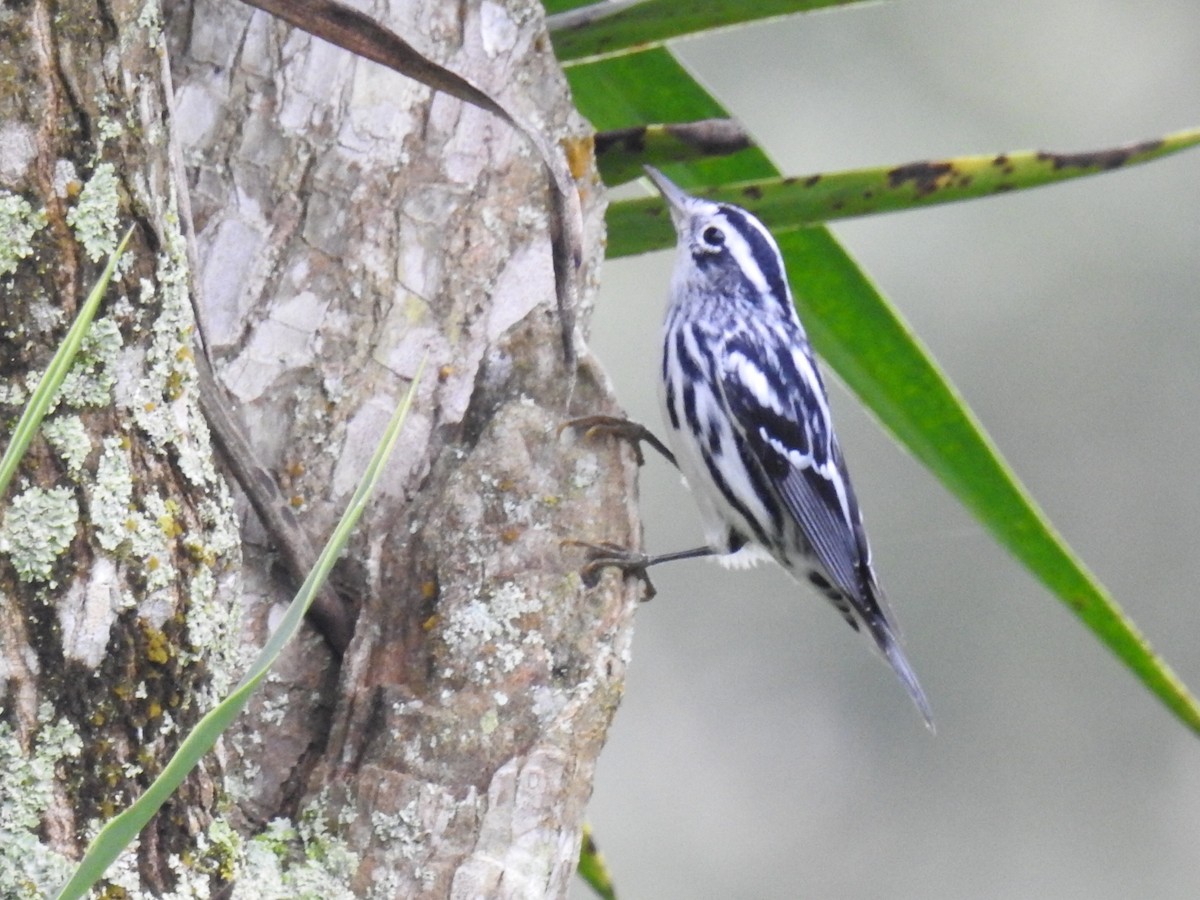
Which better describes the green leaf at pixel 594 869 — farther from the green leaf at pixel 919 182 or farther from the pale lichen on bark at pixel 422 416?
the green leaf at pixel 919 182

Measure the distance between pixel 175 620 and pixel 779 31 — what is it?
17.4 feet

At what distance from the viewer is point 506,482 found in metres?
1.81

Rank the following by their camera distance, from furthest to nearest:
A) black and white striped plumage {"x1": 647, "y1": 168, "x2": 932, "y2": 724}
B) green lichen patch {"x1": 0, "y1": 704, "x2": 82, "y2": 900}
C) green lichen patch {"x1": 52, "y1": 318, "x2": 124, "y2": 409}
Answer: black and white striped plumage {"x1": 647, "y1": 168, "x2": 932, "y2": 724}, green lichen patch {"x1": 52, "y1": 318, "x2": 124, "y2": 409}, green lichen patch {"x1": 0, "y1": 704, "x2": 82, "y2": 900}

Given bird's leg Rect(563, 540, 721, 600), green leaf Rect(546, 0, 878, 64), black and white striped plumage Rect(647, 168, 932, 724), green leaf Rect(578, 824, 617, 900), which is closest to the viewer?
bird's leg Rect(563, 540, 721, 600)

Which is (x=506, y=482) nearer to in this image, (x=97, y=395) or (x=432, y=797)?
(x=432, y=797)

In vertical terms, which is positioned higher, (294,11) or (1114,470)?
(1114,470)

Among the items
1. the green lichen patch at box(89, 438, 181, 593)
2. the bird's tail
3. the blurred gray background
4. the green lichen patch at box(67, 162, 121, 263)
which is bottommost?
the green lichen patch at box(89, 438, 181, 593)

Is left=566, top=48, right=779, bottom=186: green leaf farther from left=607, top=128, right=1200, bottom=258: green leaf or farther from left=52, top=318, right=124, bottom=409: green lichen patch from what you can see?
left=52, top=318, right=124, bottom=409: green lichen patch

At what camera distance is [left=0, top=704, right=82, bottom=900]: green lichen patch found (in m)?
1.20

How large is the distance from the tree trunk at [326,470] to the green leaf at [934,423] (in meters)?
0.46

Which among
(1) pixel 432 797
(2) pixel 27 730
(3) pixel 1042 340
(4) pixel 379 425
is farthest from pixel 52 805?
(3) pixel 1042 340

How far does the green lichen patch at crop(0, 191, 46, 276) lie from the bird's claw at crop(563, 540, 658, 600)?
75cm

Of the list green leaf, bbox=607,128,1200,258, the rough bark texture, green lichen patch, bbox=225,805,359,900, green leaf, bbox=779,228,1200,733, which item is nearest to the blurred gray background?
green leaf, bbox=779,228,1200,733

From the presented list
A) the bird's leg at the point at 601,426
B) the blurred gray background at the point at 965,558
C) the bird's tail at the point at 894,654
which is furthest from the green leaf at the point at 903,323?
the blurred gray background at the point at 965,558
